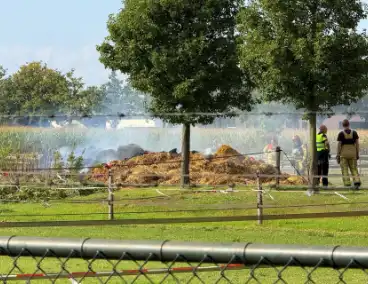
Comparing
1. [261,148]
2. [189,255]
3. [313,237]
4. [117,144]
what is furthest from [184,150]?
[189,255]

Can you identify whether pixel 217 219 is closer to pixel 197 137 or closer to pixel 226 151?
pixel 226 151

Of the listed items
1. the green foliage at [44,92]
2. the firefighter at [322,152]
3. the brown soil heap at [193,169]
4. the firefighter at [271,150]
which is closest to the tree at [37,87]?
the green foliage at [44,92]

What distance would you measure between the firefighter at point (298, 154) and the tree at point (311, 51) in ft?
8.00

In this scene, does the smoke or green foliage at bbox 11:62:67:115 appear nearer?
the smoke

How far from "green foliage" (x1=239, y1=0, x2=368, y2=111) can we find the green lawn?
283cm

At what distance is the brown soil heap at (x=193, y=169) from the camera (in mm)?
24828

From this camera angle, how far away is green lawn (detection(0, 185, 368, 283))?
11.4 m

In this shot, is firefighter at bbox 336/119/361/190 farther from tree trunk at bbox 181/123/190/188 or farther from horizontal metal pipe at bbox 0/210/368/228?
horizontal metal pipe at bbox 0/210/368/228

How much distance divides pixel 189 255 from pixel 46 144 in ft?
72.9

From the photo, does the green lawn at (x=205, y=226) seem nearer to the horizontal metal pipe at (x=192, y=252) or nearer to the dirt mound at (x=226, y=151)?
the dirt mound at (x=226, y=151)

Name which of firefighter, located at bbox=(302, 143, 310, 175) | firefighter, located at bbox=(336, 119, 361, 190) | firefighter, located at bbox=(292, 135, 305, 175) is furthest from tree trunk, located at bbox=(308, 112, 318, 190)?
firefighter, located at bbox=(292, 135, 305, 175)

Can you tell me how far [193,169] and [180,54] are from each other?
3209 millimetres

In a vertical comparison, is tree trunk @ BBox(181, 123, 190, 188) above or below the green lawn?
above

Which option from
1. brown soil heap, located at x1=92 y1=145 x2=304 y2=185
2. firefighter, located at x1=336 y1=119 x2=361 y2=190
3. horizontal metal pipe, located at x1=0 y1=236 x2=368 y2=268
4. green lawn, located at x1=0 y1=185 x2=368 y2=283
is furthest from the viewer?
brown soil heap, located at x1=92 y1=145 x2=304 y2=185
